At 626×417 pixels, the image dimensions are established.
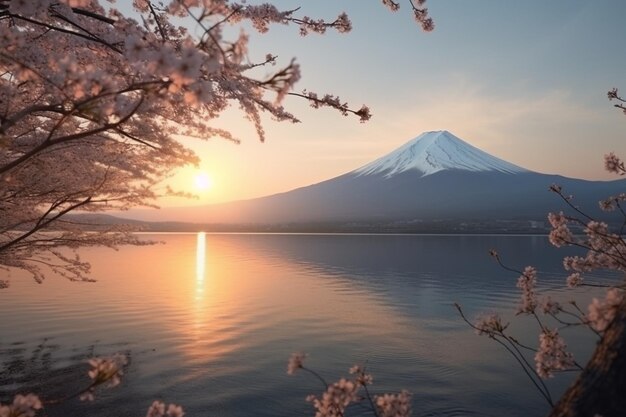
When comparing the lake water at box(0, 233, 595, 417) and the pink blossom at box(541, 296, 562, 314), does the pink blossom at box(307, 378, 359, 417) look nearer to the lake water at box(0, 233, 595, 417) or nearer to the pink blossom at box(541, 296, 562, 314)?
the pink blossom at box(541, 296, 562, 314)

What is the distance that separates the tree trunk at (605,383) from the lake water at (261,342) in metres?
6.66

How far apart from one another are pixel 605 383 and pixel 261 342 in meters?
11.5

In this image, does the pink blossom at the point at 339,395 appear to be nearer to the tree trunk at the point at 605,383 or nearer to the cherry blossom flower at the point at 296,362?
the cherry blossom flower at the point at 296,362

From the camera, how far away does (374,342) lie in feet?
42.3

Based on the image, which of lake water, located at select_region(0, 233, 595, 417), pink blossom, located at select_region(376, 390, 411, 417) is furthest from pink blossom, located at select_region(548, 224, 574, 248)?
lake water, located at select_region(0, 233, 595, 417)

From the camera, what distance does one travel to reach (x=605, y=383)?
1937 mm

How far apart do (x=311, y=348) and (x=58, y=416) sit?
6.20m

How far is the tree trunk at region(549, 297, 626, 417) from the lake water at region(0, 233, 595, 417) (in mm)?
6655

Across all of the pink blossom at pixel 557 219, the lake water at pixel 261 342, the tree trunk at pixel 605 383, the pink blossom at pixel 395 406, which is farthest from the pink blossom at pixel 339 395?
the lake water at pixel 261 342

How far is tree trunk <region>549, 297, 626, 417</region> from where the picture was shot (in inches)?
75.0

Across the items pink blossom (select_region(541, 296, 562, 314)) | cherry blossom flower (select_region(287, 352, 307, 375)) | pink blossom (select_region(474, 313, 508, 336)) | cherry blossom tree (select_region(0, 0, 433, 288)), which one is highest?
cherry blossom tree (select_region(0, 0, 433, 288))

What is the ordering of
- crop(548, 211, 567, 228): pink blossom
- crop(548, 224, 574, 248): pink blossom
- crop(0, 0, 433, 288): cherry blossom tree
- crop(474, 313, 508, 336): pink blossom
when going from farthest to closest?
crop(548, 211, 567, 228): pink blossom → crop(548, 224, 574, 248): pink blossom → crop(474, 313, 508, 336): pink blossom → crop(0, 0, 433, 288): cherry blossom tree

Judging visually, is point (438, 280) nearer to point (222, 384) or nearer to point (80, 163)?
point (222, 384)

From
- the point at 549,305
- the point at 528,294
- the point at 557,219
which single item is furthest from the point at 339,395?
the point at 557,219
